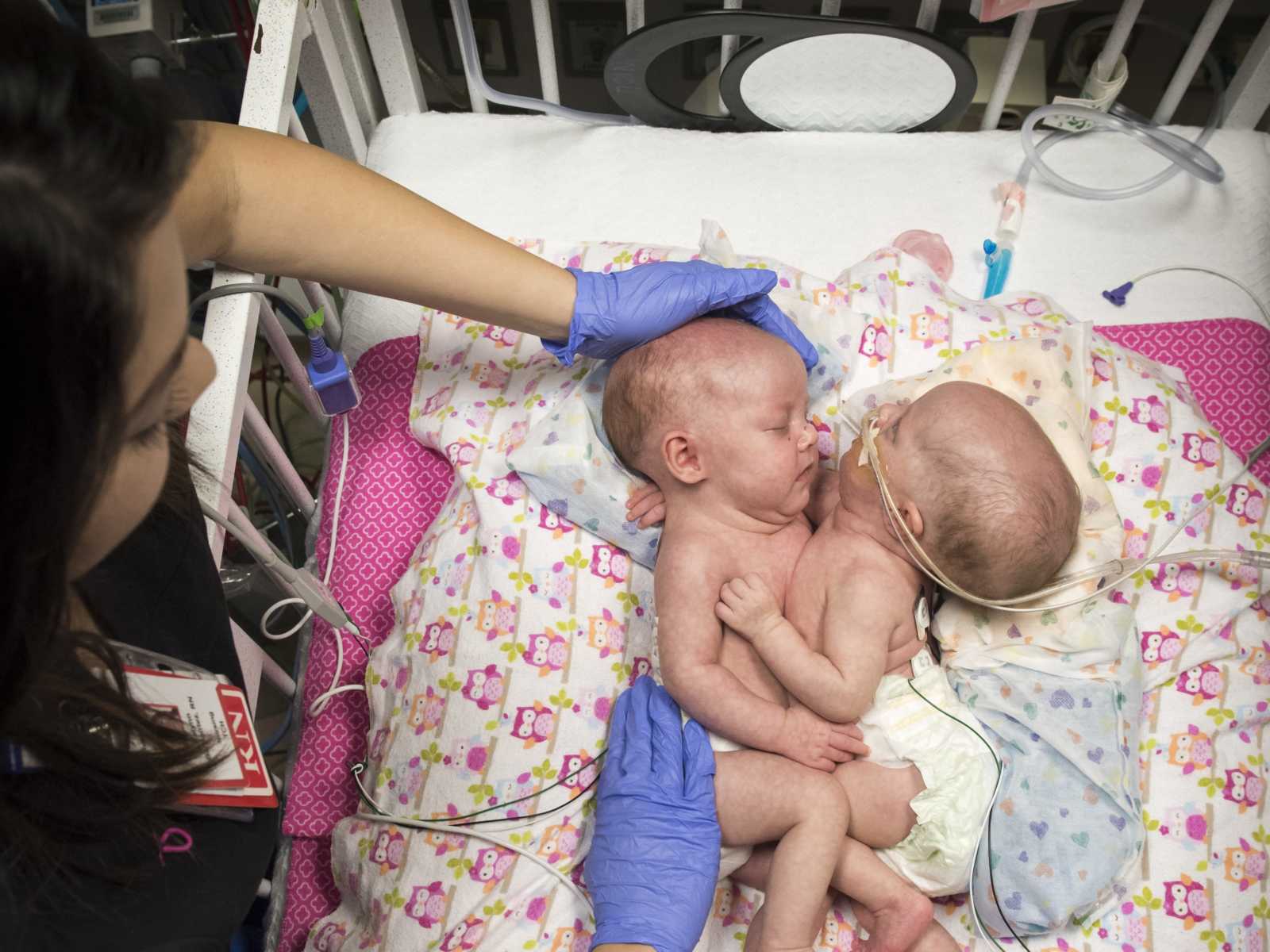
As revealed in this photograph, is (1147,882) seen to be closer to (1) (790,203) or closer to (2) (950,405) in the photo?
(2) (950,405)

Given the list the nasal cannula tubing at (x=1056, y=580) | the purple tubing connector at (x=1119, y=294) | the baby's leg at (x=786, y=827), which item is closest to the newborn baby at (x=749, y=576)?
the baby's leg at (x=786, y=827)

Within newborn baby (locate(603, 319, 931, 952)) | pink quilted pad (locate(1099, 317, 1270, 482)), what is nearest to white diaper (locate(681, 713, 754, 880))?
newborn baby (locate(603, 319, 931, 952))

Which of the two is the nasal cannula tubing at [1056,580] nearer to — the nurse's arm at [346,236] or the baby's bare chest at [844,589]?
the baby's bare chest at [844,589]

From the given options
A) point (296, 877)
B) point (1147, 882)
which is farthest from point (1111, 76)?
point (296, 877)

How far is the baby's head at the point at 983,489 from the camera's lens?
46.8 inches

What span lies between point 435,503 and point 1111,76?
4.26 feet

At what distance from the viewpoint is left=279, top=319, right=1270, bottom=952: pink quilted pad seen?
1.44 meters

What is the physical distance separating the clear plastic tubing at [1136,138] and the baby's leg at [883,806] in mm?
1040

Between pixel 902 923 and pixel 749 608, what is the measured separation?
42 centimetres

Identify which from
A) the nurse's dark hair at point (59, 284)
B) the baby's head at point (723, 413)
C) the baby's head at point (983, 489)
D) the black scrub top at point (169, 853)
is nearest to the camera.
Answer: the nurse's dark hair at point (59, 284)

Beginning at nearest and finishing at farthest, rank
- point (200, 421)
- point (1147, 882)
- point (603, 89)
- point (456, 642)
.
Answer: point (200, 421) < point (1147, 882) < point (456, 642) < point (603, 89)

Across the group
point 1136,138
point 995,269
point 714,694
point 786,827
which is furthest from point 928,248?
point 786,827

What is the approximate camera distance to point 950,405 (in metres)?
1.25

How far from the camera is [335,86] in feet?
5.24
